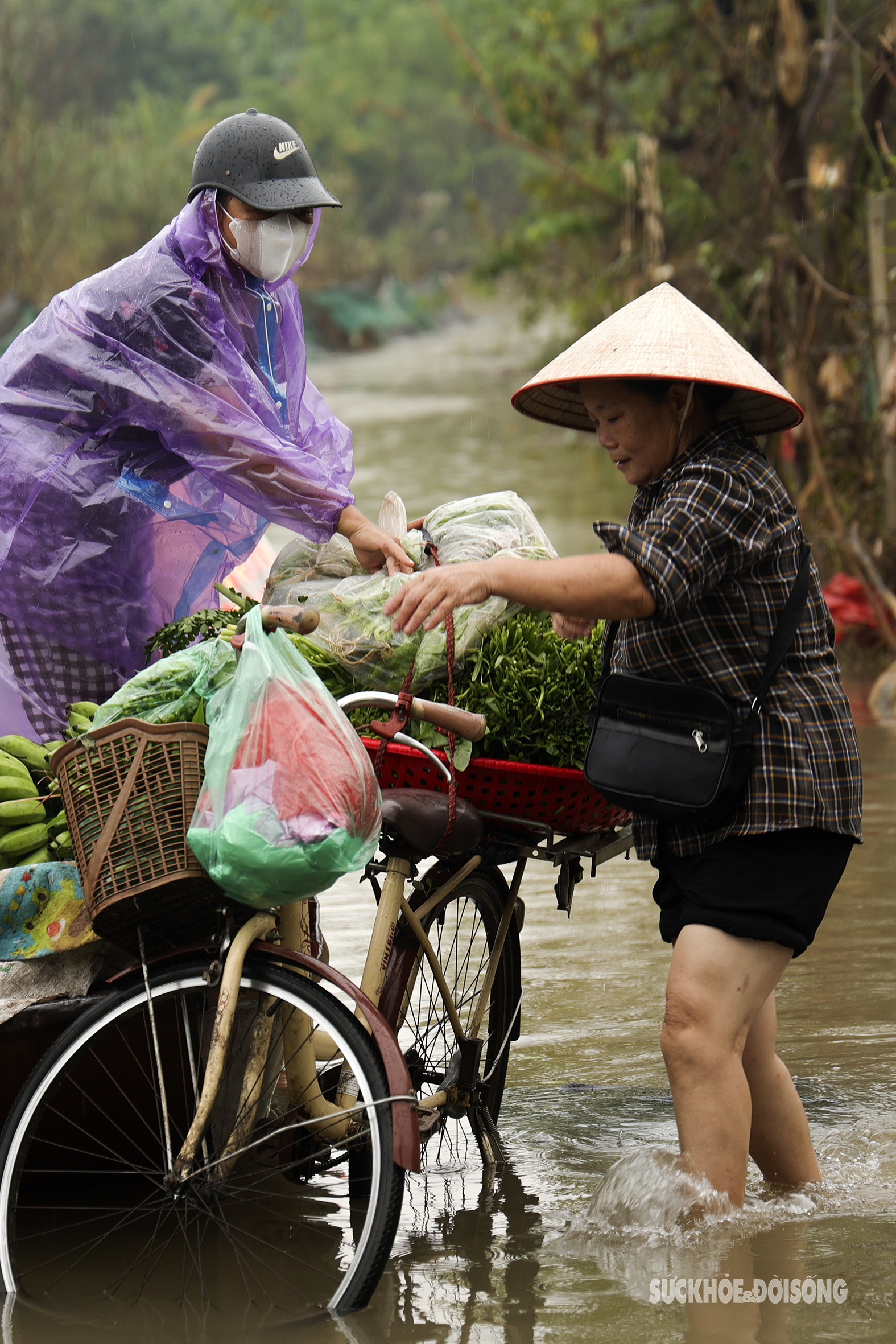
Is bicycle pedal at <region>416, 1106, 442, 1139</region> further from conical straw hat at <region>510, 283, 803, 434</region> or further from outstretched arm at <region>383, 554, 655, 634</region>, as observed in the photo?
conical straw hat at <region>510, 283, 803, 434</region>

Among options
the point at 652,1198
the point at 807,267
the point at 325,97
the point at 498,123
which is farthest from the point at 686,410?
the point at 325,97

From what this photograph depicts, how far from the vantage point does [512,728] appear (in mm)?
3025

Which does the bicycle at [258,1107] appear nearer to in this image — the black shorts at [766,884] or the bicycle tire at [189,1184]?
the bicycle tire at [189,1184]

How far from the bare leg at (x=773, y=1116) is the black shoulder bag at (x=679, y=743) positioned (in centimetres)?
49

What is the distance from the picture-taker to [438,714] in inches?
112

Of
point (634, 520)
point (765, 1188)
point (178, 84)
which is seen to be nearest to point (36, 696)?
point (634, 520)

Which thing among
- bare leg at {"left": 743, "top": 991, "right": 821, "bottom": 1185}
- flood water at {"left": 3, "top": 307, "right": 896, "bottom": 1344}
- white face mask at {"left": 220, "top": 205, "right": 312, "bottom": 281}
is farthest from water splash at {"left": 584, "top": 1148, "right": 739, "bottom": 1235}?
white face mask at {"left": 220, "top": 205, "right": 312, "bottom": 281}

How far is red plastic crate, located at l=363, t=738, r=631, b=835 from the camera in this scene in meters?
2.96

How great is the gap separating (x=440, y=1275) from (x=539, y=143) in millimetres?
15659

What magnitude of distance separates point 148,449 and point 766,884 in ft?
5.88

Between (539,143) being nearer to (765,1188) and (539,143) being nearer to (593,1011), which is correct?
(593,1011)

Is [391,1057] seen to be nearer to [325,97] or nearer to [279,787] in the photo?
[279,787]

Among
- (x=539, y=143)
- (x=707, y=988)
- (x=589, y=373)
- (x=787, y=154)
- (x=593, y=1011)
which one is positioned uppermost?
(x=539, y=143)

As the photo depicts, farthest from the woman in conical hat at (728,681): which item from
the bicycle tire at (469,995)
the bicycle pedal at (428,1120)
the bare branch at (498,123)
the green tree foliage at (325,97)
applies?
the green tree foliage at (325,97)
